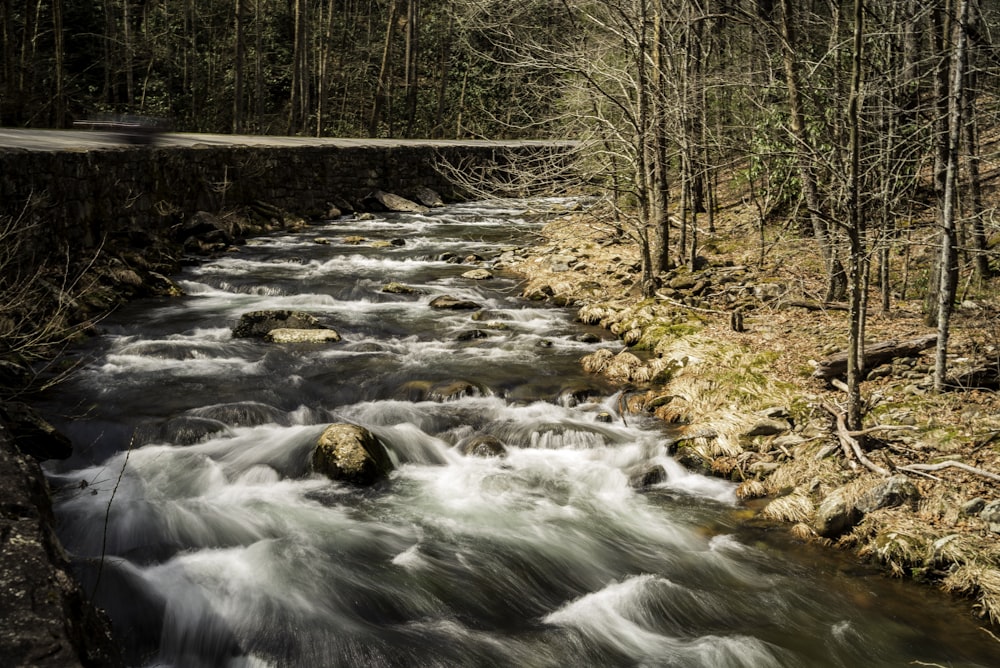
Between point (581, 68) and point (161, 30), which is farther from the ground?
point (161, 30)

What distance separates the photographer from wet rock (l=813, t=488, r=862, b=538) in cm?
676

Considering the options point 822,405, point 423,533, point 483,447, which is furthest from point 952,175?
point 423,533

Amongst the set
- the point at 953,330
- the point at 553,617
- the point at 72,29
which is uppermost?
the point at 72,29

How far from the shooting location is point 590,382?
10.4 meters

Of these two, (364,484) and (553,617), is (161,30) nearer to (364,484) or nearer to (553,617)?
(364,484)

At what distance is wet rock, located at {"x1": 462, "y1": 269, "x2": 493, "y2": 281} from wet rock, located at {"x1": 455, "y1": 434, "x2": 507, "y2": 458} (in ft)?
26.4

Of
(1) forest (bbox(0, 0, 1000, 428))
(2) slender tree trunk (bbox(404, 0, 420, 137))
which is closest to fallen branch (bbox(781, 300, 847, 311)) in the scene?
(1) forest (bbox(0, 0, 1000, 428))

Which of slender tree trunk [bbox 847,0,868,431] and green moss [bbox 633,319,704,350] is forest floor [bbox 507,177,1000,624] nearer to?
green moss [bbox 633,319,704,350]

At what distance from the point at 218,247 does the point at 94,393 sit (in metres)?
9.29

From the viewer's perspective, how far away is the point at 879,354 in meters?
8.88

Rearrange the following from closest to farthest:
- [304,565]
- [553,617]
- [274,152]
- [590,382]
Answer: [553,617], [304,565], [590,382], [274,152]

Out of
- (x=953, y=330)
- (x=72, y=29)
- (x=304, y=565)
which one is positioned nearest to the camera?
(x=304, y=565)

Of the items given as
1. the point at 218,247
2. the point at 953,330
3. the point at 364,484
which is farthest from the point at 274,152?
the point at 953,330

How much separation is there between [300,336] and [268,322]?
711 mm
